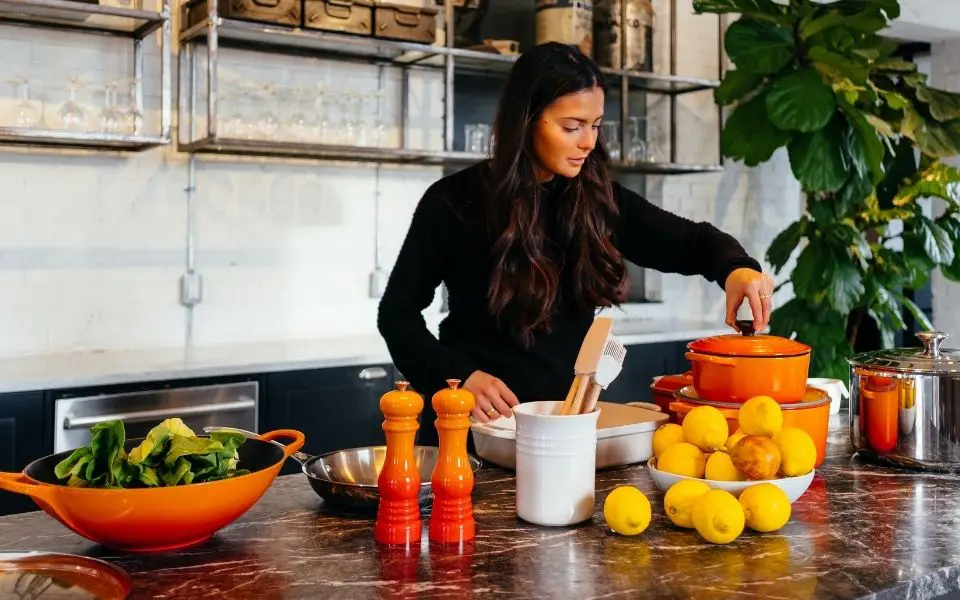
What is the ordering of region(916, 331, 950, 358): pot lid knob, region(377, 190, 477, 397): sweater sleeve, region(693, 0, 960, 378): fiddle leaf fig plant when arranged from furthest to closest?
region(693, 0, 960, 378): fiddle leaf fig plant, region(377, 190, 477, 397): sweater sleeve, region(916, 331, 950, 358): pot lid knob

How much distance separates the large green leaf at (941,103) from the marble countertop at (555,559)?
3.19m

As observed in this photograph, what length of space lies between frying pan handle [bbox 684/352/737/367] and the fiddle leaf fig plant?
262cm

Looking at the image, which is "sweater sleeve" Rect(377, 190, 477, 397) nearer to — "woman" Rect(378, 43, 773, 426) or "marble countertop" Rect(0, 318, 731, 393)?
"woman" Rect(378, 43, 773, 426)

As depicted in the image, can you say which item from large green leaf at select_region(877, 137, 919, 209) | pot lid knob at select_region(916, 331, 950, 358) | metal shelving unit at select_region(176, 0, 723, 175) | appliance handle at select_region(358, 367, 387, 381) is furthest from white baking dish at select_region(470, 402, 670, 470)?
large green leaf at select_region(877, 137, 919, 209)

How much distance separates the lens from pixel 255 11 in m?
3.59

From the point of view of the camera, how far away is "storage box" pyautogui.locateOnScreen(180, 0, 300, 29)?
3.57 meters

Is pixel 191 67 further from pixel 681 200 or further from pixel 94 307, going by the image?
pixel 681 200


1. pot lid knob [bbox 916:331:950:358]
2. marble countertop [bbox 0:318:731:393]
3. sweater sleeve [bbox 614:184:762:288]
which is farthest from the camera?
marble countertop [bbox 0:318:731:393]

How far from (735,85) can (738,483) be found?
3335mm

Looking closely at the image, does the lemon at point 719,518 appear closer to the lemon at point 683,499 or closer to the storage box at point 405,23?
the lemon at point 683,499

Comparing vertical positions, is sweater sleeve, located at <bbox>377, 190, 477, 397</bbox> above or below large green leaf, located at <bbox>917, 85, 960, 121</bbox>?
below

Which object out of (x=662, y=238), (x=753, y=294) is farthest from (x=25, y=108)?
(x=753, y=294)

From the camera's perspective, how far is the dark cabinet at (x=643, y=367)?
4215mm

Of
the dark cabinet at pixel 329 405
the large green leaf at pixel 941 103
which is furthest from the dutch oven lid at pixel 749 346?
the large green leaf at pixel 941 103
